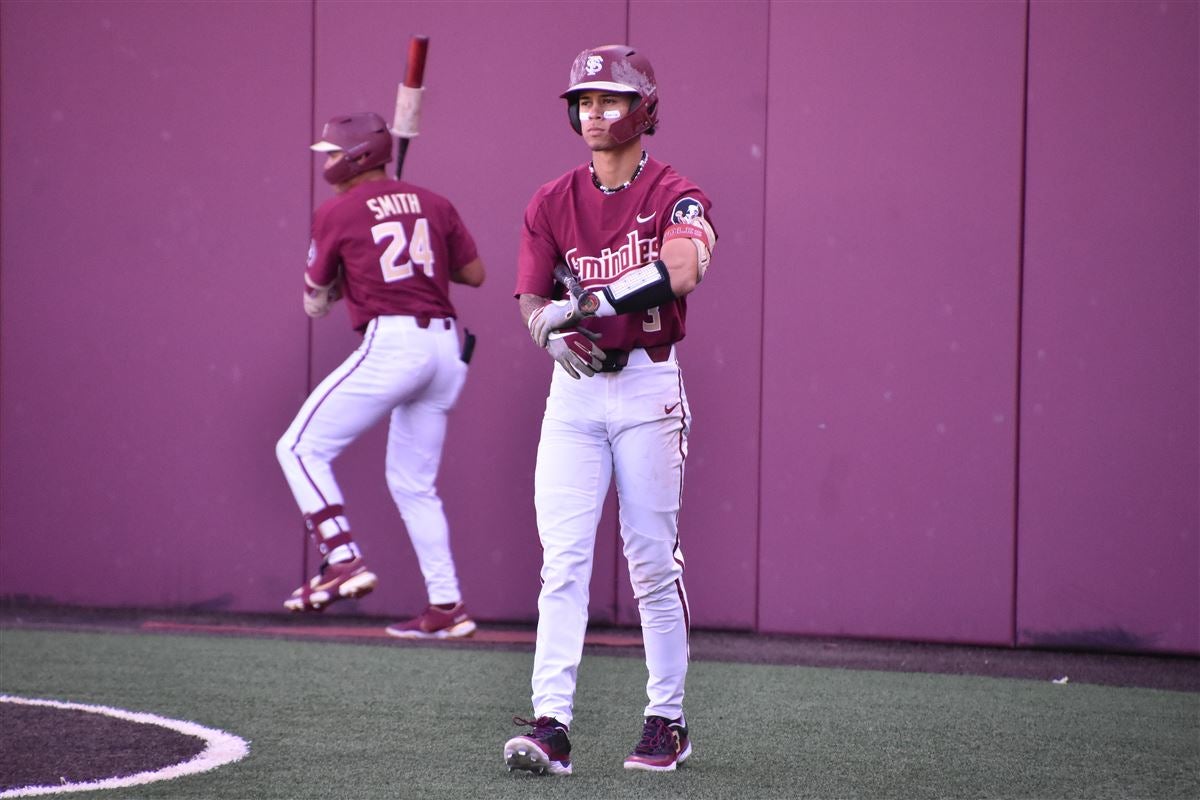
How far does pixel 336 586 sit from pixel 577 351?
8.93 feet

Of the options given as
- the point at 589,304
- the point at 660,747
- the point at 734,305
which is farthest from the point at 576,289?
the point at 734,305

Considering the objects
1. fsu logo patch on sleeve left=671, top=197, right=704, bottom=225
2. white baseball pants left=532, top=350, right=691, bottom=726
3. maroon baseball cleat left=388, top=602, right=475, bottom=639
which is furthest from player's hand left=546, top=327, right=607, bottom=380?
maroon baseball cleat left=388, top=602, right=475, bottom=639

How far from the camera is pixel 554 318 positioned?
412cm

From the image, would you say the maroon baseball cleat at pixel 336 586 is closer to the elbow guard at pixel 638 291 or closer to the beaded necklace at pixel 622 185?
the beaded necklace at pixel 622 185

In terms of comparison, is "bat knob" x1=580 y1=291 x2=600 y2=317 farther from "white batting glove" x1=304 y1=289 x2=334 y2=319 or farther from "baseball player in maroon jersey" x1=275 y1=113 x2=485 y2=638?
"white batting glove" x1=304 y1=289 x2=334 y2=319

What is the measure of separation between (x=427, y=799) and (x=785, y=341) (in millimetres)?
4119

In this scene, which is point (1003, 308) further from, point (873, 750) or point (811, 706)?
point (873, 750)

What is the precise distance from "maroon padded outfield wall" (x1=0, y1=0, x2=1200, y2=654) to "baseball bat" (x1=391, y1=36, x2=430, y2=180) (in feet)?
2.03

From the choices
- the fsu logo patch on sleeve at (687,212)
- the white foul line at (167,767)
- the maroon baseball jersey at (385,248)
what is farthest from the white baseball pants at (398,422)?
the fsu logo patch on sleeve at (687,212)

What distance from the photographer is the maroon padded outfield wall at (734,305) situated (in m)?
7.19

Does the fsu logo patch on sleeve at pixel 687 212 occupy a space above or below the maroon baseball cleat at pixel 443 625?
above

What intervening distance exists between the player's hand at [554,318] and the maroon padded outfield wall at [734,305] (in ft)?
11.3

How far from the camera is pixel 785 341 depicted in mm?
7492

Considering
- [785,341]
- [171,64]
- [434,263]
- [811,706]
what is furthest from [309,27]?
[811,706]
